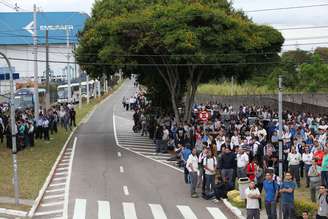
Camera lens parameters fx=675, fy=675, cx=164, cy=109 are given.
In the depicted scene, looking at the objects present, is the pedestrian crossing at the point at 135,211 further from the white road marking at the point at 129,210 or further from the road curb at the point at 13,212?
the road curb at the point at 13,212

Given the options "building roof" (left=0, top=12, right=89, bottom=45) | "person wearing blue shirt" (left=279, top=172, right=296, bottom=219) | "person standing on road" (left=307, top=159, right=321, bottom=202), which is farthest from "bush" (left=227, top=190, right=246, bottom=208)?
"building roof" (left=0, top=12, right=89, bottom=45)

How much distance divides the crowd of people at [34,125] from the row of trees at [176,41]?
15.1 feet

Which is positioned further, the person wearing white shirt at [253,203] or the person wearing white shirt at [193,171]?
the person wearing white shirt at [193,171]

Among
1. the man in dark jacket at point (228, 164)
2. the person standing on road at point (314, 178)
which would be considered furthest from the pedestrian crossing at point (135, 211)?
the person standing on road at point (314, 178)

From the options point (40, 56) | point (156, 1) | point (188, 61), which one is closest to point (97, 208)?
point (188, 61)

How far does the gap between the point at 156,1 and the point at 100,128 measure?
14771 millimetres

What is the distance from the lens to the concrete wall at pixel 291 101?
165ft

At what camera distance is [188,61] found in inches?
1452

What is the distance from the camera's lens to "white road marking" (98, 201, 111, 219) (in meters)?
21.2

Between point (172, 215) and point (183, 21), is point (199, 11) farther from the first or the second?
point (172, 215)

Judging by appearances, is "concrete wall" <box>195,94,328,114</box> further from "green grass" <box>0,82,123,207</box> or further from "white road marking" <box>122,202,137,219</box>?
"white road marking" <box>122,202,137,219</box>

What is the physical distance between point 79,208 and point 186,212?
11.7 feet

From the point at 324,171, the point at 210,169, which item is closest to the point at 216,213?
the point at 210,169

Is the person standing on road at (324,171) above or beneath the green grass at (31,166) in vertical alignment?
above
